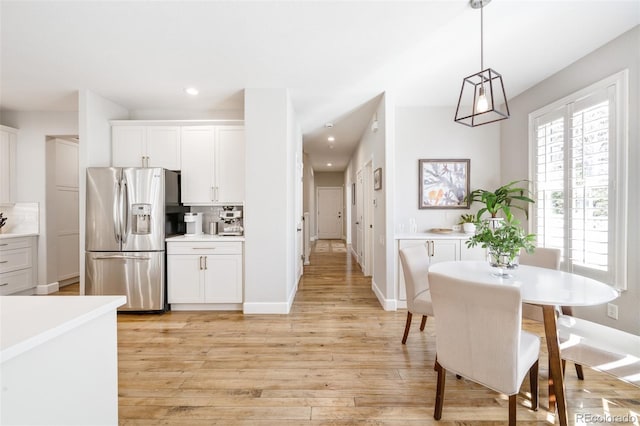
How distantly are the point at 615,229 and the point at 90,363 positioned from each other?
3637mm

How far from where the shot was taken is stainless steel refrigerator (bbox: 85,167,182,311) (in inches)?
130

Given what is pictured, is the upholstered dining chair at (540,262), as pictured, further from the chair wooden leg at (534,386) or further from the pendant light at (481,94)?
the pendant light at (481,94)

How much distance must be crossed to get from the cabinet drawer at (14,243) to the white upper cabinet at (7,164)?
59 centimetres

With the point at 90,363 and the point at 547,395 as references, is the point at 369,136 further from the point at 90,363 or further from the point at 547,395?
the point at 90,363

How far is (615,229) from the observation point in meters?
2.40

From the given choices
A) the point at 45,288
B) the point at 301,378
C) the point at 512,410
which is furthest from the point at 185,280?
the point at 512,410

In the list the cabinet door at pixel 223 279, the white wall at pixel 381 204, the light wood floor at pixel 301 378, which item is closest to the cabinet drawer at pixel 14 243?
the light wood floor at pixel 301 378

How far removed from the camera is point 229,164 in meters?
3.72

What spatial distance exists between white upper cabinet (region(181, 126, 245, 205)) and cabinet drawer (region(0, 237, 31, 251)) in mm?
2292

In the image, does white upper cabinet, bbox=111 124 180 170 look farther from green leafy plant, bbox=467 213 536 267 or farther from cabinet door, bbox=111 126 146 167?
green leafy plant, bbox=467 213 536 267

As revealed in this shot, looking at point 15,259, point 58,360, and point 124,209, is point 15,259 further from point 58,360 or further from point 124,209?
point 58,360

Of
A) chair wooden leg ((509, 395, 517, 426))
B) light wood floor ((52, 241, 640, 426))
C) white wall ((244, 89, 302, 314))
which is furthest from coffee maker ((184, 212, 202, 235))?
chair wooden leg ((509, 395, 517, 426))

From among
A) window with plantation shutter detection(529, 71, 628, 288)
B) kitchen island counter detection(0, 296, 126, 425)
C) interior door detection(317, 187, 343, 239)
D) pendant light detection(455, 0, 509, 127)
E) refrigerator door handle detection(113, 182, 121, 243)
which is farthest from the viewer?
interior door detection(317, 187, 343, 239)

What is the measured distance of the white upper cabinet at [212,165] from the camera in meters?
3.70
